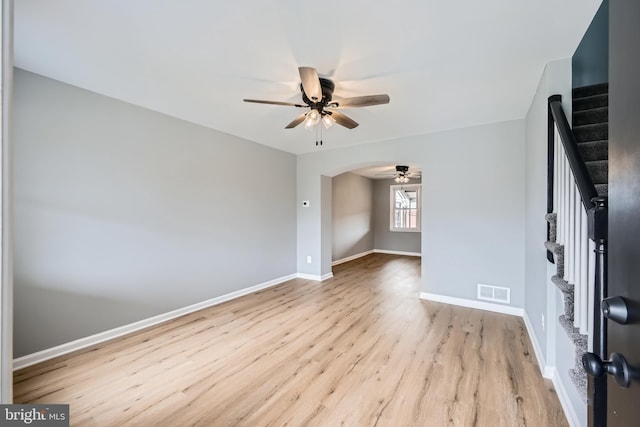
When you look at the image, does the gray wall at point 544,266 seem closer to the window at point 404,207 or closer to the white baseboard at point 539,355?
the white baseboard at point 539,355

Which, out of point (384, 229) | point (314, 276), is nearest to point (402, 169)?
point (384, 229)

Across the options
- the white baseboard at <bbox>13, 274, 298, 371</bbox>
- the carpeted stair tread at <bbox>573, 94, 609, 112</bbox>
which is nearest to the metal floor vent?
the carpeted stair tread at <bbox>573, 94, 609, 112</bbox>

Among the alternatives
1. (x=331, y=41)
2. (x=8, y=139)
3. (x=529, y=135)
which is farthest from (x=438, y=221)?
(x=8, y=139)

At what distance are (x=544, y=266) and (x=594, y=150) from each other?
97cm

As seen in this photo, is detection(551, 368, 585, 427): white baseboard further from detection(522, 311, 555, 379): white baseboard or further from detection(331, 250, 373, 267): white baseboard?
detection(331, 250, 373, 267): white baseboard

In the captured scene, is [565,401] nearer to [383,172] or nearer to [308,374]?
[308,374]

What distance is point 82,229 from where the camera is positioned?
2.56 meters

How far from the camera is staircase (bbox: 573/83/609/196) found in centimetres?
175

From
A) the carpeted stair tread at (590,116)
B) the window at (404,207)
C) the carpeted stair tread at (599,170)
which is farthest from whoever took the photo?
the window at (404,207)

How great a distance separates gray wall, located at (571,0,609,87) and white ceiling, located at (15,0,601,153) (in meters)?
0.18

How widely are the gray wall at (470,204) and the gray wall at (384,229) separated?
164 inches

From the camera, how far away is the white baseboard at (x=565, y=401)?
5.24 feet

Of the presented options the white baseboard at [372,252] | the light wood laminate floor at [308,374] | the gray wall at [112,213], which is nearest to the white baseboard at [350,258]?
the white baseboard at [372,252]

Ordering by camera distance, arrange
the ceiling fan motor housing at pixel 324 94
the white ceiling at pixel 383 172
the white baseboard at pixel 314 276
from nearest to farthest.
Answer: the ceiling fan motor housing at pixel 324 94 → the white baseboard at pixel 314 276 → the white ceiling at pixel 383 172
